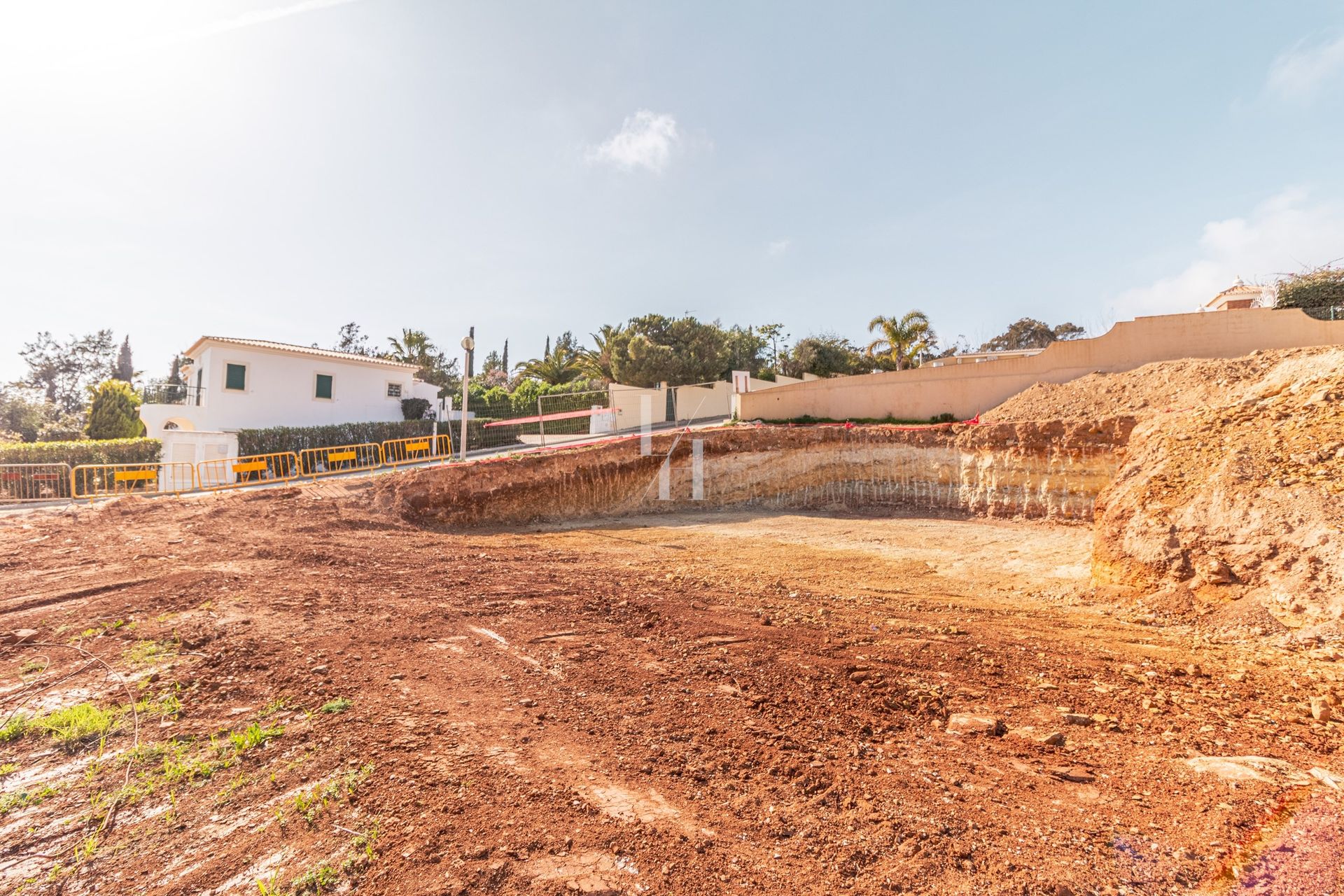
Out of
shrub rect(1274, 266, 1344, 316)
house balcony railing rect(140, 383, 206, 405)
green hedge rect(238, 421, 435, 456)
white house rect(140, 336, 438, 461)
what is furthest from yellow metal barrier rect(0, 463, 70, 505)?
shrub rect(1274, 266, 1344, 316)

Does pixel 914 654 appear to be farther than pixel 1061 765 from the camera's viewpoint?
Yes

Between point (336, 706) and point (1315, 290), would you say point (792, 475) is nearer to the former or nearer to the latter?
point (336, 706)

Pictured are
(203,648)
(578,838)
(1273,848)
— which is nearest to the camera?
(1273,848)

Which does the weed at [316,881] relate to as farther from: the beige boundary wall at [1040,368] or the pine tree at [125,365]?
the pine tree at [125,365]

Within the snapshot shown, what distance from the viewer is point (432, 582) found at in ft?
26.6

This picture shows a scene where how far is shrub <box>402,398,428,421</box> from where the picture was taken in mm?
28719

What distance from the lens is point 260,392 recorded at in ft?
78.3

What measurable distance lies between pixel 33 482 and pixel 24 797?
21511 mm

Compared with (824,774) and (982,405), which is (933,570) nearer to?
(824,774)

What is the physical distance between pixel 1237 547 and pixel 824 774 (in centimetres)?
699

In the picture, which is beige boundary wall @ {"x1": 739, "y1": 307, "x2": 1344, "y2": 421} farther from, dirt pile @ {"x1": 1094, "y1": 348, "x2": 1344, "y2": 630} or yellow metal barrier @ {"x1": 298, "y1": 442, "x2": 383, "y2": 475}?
yellow metal barrier @ {"x1": 298, "y1": 442, "x2": 383, "y2": 475}

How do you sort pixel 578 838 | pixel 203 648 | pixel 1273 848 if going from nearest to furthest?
pixel 1273 848
pixel 578 838
pixel 203 648

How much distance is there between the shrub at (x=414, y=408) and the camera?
28719mm

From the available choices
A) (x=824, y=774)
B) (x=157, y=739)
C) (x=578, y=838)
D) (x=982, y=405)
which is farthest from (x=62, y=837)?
(x=982, y=405)
